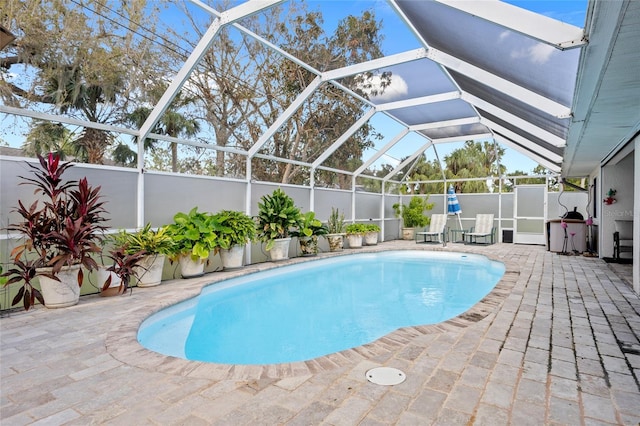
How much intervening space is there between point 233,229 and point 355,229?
5.48m

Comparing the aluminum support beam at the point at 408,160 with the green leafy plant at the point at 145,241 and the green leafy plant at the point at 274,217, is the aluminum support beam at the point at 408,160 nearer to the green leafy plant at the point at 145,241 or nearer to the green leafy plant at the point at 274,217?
the green leafy plant at the point at 274,217

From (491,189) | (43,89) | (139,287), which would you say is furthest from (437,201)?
(43,89)

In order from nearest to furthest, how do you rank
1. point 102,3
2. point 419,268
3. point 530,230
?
point 102,3
point 419,268
point 530,230

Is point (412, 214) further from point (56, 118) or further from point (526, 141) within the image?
point (56, 118)

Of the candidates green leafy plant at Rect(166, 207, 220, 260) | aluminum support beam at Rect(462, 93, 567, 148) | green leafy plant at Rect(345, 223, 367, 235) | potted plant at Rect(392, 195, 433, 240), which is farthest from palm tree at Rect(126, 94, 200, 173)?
potted plant at Rect(392, 195, 433, 240)

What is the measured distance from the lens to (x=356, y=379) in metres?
2.39

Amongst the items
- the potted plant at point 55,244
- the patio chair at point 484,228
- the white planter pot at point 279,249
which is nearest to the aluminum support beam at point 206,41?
the potted plant at point 55,244

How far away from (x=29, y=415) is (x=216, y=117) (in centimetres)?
935

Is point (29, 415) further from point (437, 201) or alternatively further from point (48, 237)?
point (437, 201)

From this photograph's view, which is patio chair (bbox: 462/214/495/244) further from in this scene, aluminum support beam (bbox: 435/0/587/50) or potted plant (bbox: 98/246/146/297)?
potted plant (bbox: 98/246/146/297)

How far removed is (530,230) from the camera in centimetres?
1306

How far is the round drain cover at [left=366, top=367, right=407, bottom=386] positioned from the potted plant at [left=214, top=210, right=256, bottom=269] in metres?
4.74

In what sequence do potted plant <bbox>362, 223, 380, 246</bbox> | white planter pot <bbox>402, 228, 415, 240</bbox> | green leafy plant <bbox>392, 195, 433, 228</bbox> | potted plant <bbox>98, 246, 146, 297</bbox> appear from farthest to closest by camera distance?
white planter pot <bbox>402, 228, 415, 240</bbox>, green leafy plant <bbox>392, 195, 433, 228</bbox>, potted plant <bbox>362, 223, 380, 246</bbox>, potted plant <bbox>98, 246, 146, 297</bbox>

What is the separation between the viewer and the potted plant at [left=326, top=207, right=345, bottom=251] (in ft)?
34.8
